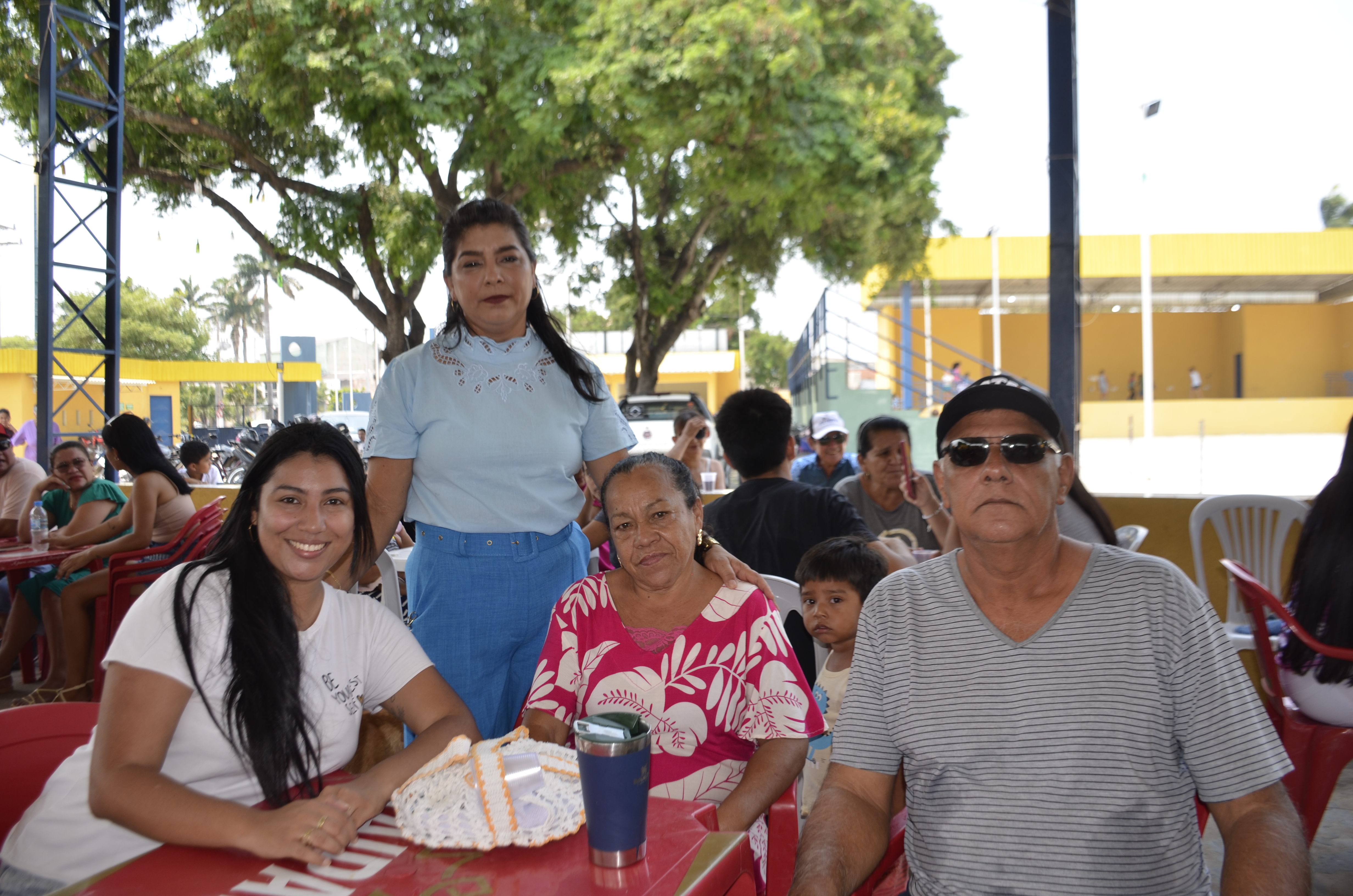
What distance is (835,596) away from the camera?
2.71 metres

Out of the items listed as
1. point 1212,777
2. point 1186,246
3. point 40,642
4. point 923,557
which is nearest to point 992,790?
point 1212,777

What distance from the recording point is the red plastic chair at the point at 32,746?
1651 mm

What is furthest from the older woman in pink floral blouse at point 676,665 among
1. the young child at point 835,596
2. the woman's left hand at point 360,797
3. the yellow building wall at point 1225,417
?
the yellow building wall at point 1225,417

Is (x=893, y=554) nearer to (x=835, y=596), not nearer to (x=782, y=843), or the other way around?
(x=835, y=596)

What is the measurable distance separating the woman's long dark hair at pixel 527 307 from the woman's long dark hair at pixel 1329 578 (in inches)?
79.1

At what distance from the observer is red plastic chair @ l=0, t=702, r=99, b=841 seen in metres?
1.65

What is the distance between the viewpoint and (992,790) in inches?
59.0

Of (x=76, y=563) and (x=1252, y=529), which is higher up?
(x=1252, y=529)

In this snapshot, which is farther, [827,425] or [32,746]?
[827,425]

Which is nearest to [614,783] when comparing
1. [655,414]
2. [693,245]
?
[655,414]

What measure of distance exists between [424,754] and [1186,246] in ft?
76.0

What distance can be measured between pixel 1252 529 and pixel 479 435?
4090 mm

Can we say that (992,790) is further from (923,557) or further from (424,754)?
(923,557)

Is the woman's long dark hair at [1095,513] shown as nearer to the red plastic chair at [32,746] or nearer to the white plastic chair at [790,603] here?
the white plastic chair at [790,603]
